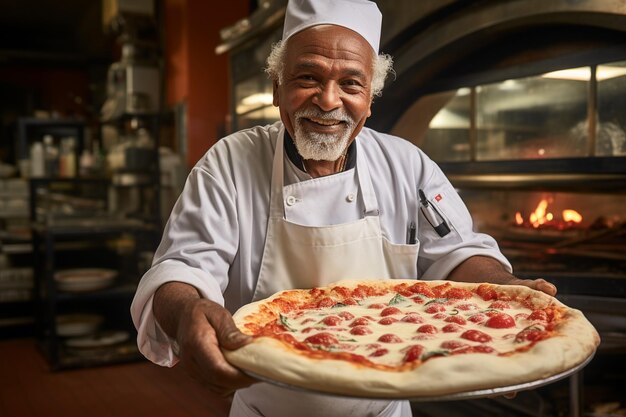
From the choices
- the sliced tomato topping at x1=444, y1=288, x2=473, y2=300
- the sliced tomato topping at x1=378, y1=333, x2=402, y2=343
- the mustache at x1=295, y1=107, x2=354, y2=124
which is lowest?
→ the sliced tomato topping at x1=378, y1=333, x2=402, y2=343

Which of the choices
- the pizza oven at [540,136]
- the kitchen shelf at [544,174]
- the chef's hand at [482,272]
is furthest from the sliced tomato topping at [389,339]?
the kitchen shelf at [544,174]

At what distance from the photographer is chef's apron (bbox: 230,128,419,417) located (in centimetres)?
164

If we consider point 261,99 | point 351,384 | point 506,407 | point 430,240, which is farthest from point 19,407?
point 351,384

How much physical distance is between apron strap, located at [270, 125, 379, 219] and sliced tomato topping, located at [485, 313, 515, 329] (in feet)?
1.59

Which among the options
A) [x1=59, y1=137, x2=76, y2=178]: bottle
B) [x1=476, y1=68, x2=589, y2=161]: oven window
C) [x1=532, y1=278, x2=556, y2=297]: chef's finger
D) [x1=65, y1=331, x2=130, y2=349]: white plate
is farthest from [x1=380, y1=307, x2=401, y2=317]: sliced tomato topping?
[x1=59, y1=137, x2=76, y2=178]: bottle

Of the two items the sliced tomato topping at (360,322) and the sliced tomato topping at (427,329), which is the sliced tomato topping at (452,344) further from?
the sliced tomato topping at (360,322)

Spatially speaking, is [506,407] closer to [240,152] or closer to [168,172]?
[240,152]

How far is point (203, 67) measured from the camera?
6016mm

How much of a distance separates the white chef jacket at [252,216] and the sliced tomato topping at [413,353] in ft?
1.49

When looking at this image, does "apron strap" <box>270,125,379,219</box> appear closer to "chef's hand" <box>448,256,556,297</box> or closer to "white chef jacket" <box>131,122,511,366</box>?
"white chef jacket" <box>131,122,511,366</box>

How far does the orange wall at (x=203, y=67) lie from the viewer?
5949mm

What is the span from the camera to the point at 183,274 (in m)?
1.40

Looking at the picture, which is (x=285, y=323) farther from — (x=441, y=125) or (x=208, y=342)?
(x=441, y=125)

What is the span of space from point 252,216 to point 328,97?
375mm
